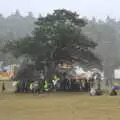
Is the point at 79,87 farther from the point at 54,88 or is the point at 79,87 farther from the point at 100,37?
the point at 100,37

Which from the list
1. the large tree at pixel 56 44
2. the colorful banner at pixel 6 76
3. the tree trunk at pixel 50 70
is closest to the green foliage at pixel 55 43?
the large tree at pixel 56 44

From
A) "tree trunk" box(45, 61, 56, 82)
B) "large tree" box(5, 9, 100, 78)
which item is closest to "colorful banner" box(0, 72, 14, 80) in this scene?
"large tree" box(5, 9, 100, 78)

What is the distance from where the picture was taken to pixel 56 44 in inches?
1646

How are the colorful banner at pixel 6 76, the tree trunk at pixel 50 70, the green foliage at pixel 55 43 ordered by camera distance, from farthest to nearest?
the colorful banner at pixel 6 76
the tree trunk at pixel 50 70
the green foliage at pixel 55 43

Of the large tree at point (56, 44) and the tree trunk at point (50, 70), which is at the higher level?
the large tree at point (56, 44)

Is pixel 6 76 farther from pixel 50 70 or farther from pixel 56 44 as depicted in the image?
pixel 56 44

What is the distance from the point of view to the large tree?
4159 cm

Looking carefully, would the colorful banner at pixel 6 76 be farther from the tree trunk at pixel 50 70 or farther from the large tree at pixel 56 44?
the tree trunk at pixel 50 70

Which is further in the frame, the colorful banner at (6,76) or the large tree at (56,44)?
the colorful banner at (6,76)

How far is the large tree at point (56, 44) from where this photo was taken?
41.6 metres

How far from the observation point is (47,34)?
42094mm

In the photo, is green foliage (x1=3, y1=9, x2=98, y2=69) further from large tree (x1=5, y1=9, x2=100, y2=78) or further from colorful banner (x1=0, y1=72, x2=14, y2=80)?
colorful banner (x1=0, y1=72, x2=14, y2=80)

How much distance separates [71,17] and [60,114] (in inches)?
1034

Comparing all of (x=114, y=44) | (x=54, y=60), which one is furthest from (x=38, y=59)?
(x=114, y=44)
